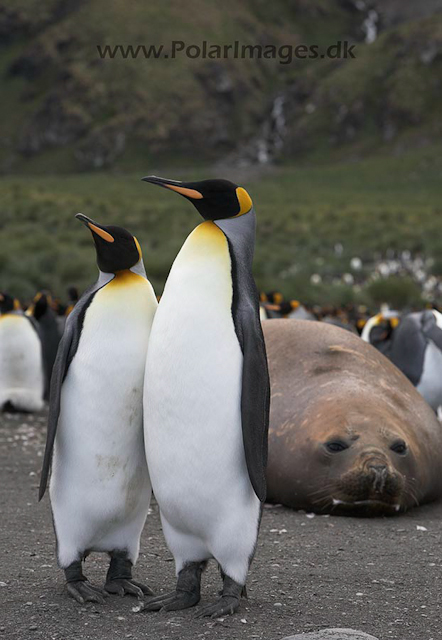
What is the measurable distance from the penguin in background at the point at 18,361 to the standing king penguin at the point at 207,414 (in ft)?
23.6

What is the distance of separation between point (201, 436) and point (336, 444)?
7.62 ft

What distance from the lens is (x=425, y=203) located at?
64.3m

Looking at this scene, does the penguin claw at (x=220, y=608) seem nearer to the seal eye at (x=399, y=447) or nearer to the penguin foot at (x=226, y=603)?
the penguin foot at (x=226, y=603)

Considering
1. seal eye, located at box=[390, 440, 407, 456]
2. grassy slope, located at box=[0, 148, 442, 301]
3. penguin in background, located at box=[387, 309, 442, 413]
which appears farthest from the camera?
grassy slope, located at box=[0, 148, 442, 301]

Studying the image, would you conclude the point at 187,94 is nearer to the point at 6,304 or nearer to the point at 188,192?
the point at 6,304

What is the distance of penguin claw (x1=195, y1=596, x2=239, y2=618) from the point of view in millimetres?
3886

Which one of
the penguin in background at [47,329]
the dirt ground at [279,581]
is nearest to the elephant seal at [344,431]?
the dirt ground at [279,581]

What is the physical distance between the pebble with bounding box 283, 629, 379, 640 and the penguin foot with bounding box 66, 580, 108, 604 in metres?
0.89

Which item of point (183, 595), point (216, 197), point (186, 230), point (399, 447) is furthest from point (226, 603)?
point (186, 230)

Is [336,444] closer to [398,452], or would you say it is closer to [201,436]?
[398,452]

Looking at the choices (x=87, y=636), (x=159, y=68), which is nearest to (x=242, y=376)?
(x=87, y=636)

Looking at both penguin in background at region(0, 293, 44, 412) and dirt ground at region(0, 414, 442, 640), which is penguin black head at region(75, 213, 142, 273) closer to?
dirt ground at region(0, 414, 442, 640)

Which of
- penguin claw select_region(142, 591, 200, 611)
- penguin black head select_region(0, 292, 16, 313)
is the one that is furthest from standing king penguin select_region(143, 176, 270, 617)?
penguin black head select_region(0, 292, 16, 313)

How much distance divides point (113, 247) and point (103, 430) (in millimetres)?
782
